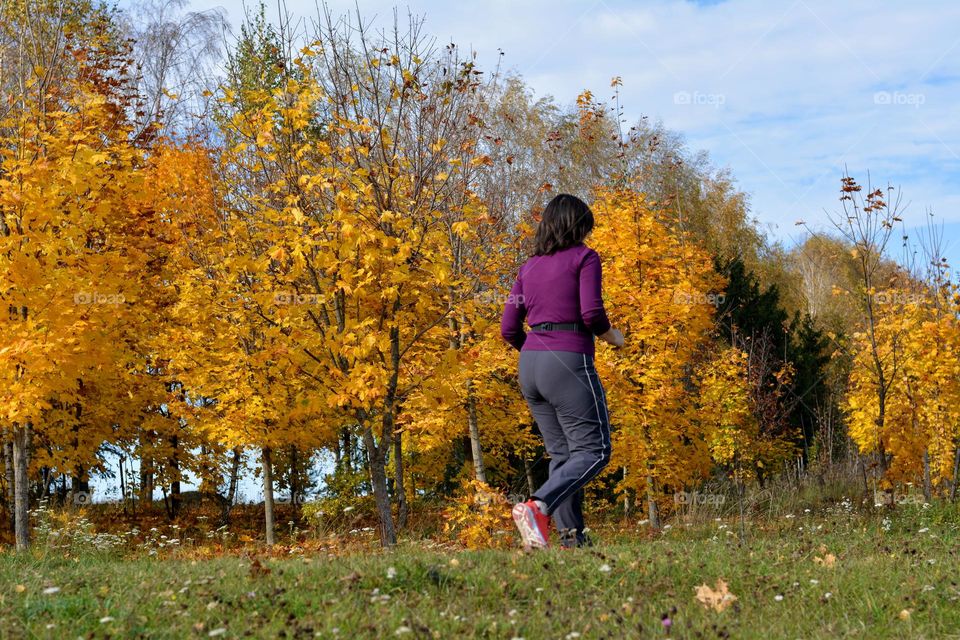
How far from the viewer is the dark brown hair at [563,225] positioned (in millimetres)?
5293

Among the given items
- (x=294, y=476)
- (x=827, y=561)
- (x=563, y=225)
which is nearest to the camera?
(x=827, y=561)

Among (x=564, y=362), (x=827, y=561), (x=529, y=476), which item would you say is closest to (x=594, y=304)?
(x=564, y=362)

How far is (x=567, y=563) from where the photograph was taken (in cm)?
456

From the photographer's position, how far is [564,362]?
5.08 metres

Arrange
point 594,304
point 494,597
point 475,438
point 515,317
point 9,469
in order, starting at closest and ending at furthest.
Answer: point 494,597 → point 594,304 → point 515,317 → point 9,469 → point 475,438

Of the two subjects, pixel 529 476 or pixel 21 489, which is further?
pixel 529 476

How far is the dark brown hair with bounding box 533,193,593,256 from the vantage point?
529 centimetres

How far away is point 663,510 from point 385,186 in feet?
34.9

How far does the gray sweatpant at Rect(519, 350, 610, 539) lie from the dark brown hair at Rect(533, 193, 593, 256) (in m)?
0.68

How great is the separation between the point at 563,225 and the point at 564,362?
33.2 inches

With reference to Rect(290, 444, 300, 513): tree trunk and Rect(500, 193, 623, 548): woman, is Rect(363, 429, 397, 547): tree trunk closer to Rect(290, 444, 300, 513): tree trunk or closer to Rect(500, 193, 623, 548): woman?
Rect(500, 193, 623, 548): woman

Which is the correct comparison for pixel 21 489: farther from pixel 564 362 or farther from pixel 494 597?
pixel 494 597

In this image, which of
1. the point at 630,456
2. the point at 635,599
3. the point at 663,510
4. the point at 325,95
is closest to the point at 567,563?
the point at 635,599

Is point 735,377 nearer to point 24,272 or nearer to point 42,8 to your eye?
point 24,272
